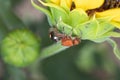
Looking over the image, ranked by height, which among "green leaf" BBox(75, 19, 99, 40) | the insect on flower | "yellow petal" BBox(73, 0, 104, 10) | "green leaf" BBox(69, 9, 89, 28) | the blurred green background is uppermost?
"yellow petal" BBox(73, 0, 104, 10)

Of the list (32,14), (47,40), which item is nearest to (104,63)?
(47,40)

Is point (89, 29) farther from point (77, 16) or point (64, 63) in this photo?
point (64, 63)

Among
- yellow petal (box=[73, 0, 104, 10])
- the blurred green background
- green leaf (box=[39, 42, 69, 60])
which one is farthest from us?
the blurred green background

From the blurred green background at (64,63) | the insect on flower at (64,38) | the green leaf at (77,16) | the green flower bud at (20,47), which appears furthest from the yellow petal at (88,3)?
the blurred green background at (64,63)

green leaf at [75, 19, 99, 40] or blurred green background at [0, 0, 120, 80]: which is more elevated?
green leaf at [75, 19, 99, 40]

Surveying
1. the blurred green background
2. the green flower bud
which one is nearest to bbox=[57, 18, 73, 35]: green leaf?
the green flower bud

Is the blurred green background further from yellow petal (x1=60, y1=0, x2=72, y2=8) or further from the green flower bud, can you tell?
yellow petal (x1=60, y1=0, x2=72, y2=8)
